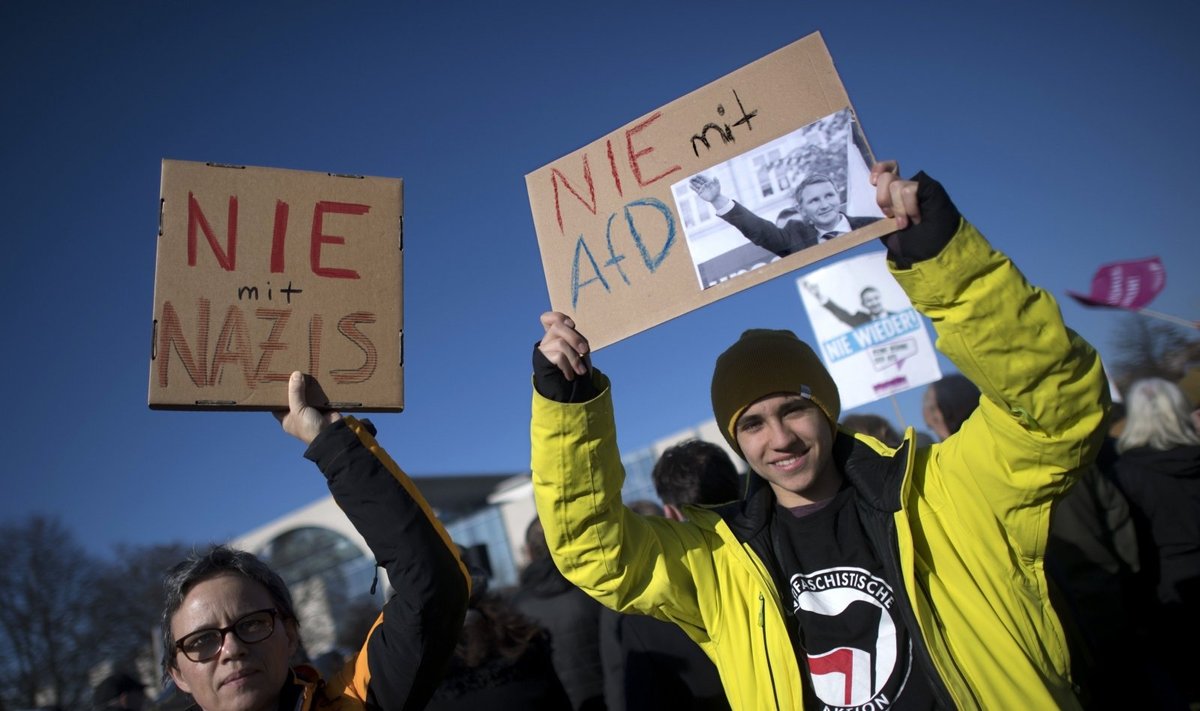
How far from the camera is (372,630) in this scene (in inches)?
80.1

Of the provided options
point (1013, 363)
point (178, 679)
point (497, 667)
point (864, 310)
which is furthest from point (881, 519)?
point (864, 310)

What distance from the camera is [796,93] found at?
2.32 m

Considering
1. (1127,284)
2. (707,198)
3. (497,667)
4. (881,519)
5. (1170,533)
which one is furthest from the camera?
(1127,284)

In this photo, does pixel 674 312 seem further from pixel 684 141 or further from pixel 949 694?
pixel 949 694

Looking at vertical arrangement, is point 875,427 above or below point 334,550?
below

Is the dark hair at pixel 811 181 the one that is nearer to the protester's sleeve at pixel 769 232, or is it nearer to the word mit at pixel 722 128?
the protester's sleeve at pixel 769 232

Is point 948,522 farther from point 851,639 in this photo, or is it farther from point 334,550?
point 334,550

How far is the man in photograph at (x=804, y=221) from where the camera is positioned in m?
2.15

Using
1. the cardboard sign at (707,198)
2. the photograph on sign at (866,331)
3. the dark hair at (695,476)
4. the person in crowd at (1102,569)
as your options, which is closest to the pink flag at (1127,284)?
the photograph on sign at (866,331)

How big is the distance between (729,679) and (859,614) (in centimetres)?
35

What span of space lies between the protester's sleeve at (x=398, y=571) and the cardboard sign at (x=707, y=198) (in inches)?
27.9

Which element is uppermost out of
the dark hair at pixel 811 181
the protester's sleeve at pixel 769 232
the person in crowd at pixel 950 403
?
the dark hair at pixel 811 181

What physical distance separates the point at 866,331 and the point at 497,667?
4.68 meters

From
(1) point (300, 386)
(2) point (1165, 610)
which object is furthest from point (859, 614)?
(2) point (1165, 610)
